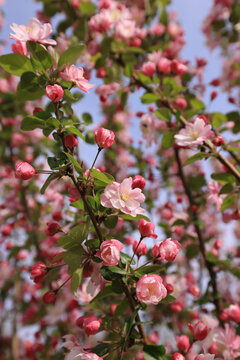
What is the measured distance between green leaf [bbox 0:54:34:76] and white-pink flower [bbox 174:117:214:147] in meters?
0.63

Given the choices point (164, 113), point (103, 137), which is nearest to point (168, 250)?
point (103, 137)

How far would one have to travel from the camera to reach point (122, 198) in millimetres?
839

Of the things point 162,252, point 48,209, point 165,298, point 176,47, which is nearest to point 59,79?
point 162,252

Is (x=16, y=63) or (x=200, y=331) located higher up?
(x=16, y=63)

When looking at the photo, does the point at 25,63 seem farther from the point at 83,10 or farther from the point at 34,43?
the point at 83,10

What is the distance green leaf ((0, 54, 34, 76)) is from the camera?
0.92m

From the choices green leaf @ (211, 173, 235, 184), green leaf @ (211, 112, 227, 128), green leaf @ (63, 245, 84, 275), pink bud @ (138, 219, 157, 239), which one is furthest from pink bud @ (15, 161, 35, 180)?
green leaf @ (211, 112, 227, 128)

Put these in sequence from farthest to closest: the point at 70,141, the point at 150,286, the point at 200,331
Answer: the point at 200,331 < the point at 70,141 < the point at 150,286

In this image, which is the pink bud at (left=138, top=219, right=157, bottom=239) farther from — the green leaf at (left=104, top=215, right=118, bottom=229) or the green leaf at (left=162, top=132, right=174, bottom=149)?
the green leaf at (left=162, top=132, right=174, bottom=149)

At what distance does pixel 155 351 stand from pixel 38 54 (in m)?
0.94

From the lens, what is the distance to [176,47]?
8.18 feet

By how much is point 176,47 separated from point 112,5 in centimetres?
76

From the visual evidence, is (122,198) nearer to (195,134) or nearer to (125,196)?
(125,196)

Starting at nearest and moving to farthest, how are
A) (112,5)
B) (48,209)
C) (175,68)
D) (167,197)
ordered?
1. (175,68)
2. (112,5)
3. (48,209)
4. (167,197)
